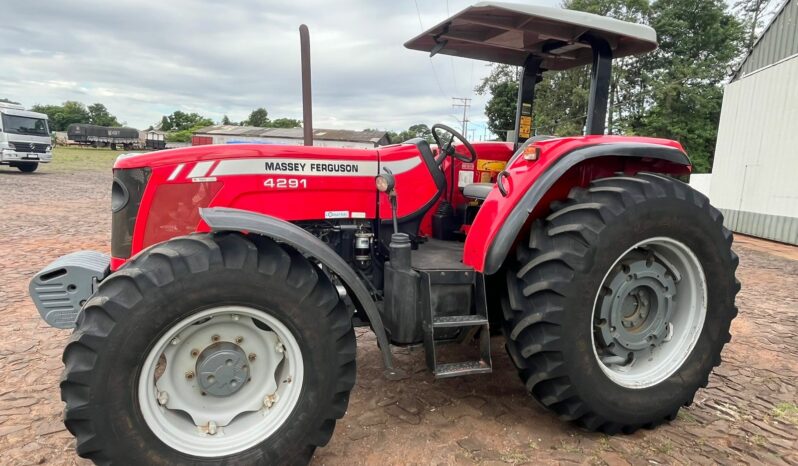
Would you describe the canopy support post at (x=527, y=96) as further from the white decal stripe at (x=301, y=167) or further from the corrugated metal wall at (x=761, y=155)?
the corrugated metal wall at (x=761, y=155)

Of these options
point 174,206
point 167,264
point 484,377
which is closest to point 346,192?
point 174,206

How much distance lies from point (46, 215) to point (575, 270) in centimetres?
1124

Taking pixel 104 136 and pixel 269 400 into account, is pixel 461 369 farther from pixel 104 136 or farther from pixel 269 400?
pixel 104 136

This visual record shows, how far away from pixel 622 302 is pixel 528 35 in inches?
71.9

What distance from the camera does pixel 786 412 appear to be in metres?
3.08

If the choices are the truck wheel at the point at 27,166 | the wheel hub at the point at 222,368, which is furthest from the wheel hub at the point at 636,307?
the truck wheel at the point at 27,166

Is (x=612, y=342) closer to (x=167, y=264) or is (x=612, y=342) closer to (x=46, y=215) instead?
(x=167, y=264)

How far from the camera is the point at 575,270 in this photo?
2488mm

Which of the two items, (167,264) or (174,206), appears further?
(174,206)

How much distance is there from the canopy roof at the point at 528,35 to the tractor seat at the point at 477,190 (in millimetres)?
1005

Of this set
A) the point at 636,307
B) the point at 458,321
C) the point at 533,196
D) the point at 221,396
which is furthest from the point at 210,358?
the point at 636,307

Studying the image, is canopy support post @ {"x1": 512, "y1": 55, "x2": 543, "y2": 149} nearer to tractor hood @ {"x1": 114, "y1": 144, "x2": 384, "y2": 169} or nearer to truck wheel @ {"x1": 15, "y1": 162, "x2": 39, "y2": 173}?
tractor hood @ {"x1": 114, "y1": 144, "x2": 384, "y2": 169}

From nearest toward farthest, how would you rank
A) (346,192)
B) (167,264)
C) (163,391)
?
(167,264) → (163,391) → (346,192)

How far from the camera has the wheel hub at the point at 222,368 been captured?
7.36ft
